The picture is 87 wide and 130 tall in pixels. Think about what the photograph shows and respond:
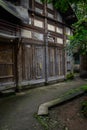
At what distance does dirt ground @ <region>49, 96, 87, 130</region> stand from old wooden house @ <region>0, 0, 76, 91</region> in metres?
3.40

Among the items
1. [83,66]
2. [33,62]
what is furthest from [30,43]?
[83,66]

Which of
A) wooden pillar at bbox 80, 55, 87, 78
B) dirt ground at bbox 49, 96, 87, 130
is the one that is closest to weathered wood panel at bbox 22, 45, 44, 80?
dirt ground at bbox 49, 96, 87, 130

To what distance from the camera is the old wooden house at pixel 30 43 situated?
905cm

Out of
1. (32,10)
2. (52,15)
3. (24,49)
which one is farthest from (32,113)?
(52,15)

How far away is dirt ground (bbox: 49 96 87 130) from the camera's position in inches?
218

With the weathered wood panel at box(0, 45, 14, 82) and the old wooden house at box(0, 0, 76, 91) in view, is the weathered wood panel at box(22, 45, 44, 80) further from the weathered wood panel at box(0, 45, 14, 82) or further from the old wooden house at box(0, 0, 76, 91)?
the weathered wood panel at box(0, 45, 14, 82)

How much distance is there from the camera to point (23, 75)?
1016 cm

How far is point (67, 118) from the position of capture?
622 cm

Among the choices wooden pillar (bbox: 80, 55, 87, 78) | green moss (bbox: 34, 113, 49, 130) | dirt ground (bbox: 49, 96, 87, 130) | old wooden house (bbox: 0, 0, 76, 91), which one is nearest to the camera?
green moss (bbox: 34, 113, 49, 130)

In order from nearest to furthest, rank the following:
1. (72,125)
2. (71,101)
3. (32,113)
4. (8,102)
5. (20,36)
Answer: (72,125), (32,113), (8,102), (71,101), (20,36)

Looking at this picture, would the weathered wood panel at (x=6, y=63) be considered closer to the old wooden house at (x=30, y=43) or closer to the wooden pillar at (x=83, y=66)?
the old wooden house at (x=30, y=43)

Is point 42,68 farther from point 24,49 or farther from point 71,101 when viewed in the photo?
point 71,101

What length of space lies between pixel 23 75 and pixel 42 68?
196 centimetres

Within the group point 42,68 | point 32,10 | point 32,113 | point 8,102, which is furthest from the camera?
point 42,68
